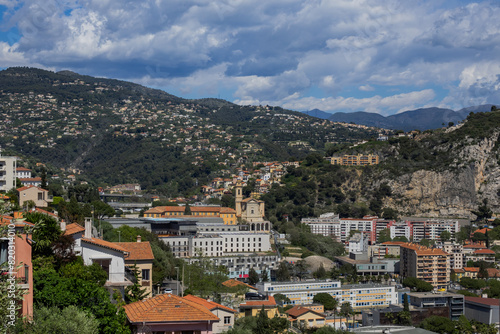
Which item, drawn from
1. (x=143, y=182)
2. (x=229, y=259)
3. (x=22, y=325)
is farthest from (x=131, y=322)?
(x=143, y=182)

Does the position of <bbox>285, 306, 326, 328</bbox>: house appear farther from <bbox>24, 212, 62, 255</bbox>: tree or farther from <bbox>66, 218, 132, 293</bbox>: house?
<bbox>24, 212, 62, 255</bbox>: tree

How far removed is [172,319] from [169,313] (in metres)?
0.23

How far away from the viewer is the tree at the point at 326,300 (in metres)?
56.5

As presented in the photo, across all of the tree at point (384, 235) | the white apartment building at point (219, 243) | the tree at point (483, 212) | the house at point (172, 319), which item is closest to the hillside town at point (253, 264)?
the house at point (172, 319)

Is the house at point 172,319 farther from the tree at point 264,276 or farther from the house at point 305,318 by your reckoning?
the tree at point 264,276

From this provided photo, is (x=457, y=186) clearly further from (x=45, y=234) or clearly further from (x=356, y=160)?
(x=45, y=234)

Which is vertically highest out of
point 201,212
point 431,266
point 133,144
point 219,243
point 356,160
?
point 133,144

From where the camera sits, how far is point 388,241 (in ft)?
314

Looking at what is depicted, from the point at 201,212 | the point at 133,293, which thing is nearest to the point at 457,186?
the point at 201,212

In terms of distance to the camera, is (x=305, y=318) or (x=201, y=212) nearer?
(x=305, y=318)

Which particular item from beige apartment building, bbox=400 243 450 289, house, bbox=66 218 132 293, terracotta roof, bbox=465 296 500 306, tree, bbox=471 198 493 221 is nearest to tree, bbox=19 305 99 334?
house, bbox=66 218 132 293

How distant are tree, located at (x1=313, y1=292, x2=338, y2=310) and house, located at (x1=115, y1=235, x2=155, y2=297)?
37.1 m

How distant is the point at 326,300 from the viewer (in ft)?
186

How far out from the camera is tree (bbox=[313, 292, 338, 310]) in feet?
185
